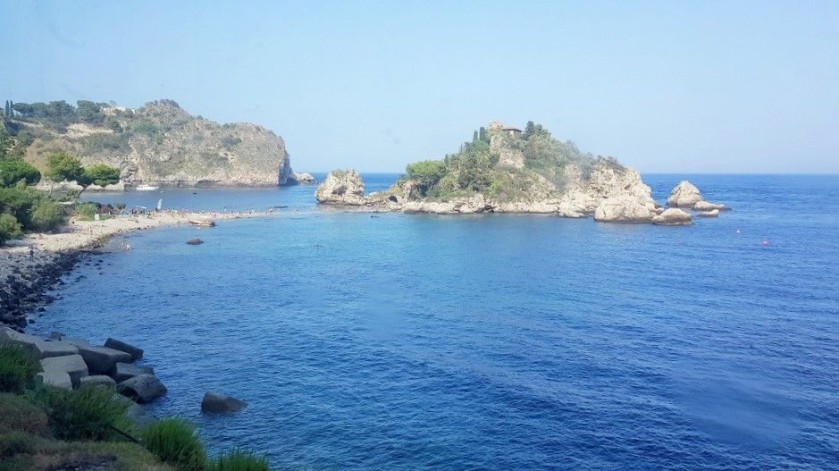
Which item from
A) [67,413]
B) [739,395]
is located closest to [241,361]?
[67,413]

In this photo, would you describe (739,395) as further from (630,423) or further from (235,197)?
(235,197)

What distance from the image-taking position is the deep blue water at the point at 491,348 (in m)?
24.9

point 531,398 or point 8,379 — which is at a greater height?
point 8,379

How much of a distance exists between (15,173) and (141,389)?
73337 millimetres

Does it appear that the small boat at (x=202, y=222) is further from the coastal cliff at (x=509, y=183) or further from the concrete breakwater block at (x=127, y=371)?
the concrete breakwater block at (x=127, y=371)

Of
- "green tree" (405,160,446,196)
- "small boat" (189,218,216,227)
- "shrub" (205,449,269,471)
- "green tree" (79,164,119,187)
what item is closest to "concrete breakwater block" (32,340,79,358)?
"shrub" (205,449,269,471)

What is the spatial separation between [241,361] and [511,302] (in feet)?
74.9

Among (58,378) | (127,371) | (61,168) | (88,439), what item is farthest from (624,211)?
(88,439)

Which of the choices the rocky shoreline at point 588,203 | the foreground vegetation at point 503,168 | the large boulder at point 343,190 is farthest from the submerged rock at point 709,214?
the large boulder at point 343,190

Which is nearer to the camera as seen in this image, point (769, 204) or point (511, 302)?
point (511, 302)

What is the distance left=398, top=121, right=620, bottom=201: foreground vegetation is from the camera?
131 m

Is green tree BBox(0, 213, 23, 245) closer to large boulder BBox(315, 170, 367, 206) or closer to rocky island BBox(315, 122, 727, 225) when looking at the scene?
rocky island BBox(315, 122, 727, 225)

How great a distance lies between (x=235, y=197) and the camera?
571 ft

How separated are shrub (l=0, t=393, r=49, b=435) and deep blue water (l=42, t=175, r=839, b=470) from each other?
28.9ft
